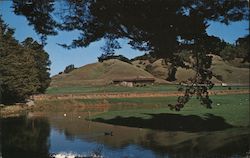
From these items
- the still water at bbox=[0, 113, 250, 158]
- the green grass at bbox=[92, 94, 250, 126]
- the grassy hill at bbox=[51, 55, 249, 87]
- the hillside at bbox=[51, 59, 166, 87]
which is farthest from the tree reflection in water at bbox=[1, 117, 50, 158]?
the green grass at bbox=[92, 94, 250, 126]

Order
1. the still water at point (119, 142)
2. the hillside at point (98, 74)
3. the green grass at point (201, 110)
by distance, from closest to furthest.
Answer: the still water at point (119, 142)
the green grass at point (201, 110)
the hillside at point (98, 74)

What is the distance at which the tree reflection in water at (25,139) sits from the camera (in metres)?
20.3

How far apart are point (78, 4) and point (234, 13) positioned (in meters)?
5.01

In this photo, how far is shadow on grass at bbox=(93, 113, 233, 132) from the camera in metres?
29.6

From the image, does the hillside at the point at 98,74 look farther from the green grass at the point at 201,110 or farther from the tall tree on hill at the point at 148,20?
the tall tree on hill at the point at 148,20

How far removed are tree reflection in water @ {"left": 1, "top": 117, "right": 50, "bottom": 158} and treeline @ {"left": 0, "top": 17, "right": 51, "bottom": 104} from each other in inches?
373

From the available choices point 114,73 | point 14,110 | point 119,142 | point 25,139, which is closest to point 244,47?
point 119,142

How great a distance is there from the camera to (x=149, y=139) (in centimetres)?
2642

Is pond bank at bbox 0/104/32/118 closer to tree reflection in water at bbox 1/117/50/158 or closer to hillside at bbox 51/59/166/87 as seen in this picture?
hillside at bbox 51/59/166/87

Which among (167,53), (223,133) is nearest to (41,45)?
(167,53)

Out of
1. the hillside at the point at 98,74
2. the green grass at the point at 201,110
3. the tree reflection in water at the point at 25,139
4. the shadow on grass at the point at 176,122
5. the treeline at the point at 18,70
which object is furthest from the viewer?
the treeline at the point at 18,70

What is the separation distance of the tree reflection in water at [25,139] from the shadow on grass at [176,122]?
6876 millimetres

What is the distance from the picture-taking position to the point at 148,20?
41.6 ft

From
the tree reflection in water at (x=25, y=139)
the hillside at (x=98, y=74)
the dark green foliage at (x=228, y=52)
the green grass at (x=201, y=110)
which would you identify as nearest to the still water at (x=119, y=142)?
the tree reflection in water at (x=25, y=139)
